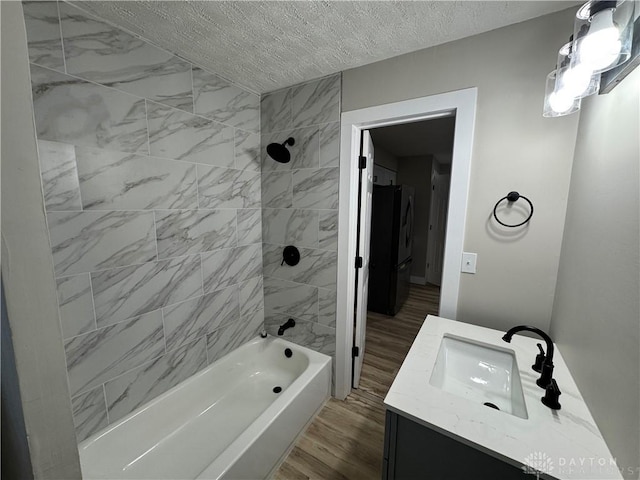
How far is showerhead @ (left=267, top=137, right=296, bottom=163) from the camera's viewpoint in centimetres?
181

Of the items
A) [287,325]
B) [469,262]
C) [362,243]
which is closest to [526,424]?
[469,262]

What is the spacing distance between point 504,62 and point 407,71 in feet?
1.59

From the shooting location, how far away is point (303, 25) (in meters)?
1.22

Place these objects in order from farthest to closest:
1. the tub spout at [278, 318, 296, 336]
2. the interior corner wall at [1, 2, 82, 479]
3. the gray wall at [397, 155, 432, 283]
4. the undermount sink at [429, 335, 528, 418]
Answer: the gray wall at [397, 155, 432, 283]
the tub spout at [278, 318, 296, 336]
the undermount sink at [429, 335, 528, 418]
the interior corner wall at [1, 2, 82, 479]

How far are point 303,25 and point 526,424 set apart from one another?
6.09ft

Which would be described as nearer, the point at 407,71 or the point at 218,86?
the point at 407,71

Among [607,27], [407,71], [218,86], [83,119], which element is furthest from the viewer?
[218,86]

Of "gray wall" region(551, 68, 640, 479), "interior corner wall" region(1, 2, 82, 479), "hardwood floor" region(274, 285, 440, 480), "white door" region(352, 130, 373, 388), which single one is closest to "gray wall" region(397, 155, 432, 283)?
"hardwood floor" region(274, 285, 440, 480)

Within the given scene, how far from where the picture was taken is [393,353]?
2545 millimetres

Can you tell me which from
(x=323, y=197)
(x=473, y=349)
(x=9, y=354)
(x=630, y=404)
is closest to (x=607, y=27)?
(x=630, y=404)

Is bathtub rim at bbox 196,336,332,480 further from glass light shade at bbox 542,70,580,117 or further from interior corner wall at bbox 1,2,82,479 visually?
glass light shade at bbox 542,70,580,117

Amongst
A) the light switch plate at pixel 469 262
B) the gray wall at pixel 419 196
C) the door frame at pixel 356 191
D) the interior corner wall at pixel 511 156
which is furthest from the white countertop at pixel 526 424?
the gray wall at pixel 419 196

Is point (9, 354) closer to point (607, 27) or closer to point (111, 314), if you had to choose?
point (111, 314)

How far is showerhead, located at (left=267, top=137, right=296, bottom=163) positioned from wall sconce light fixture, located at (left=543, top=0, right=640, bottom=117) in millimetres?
1480
